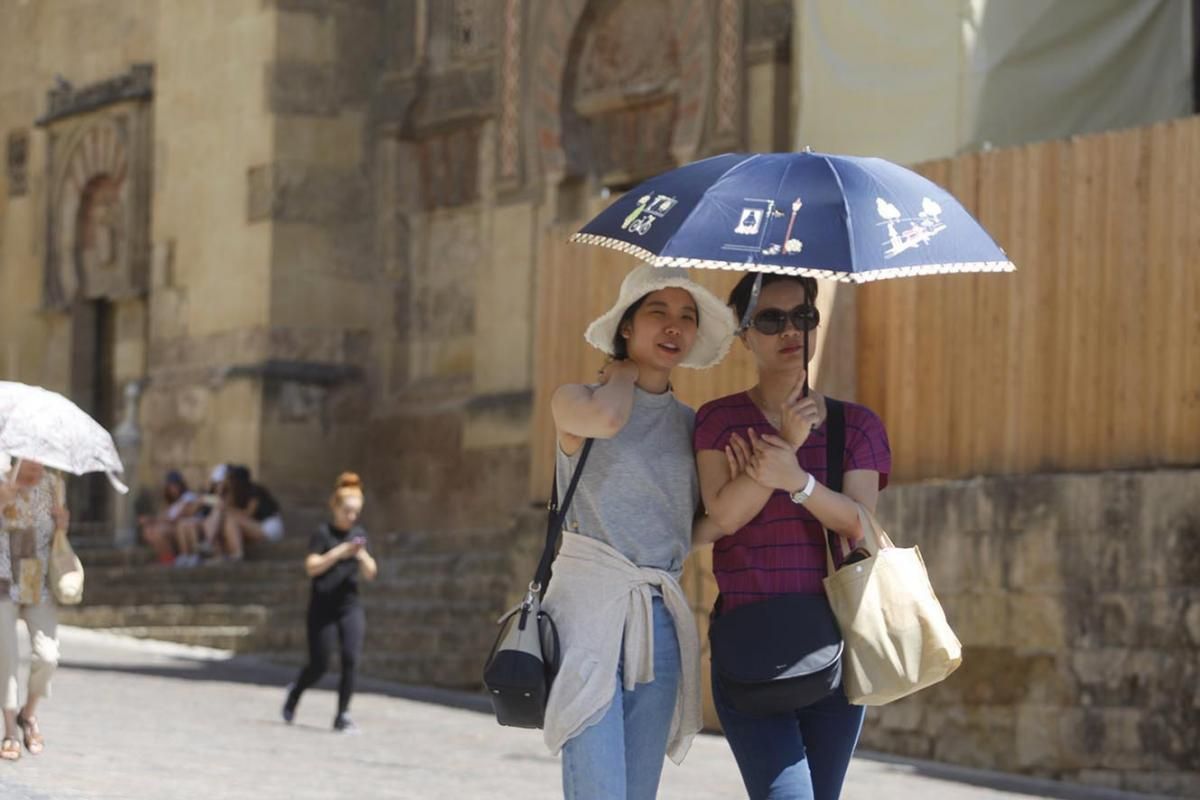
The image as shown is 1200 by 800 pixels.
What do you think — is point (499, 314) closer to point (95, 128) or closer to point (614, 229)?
point (95, 128)

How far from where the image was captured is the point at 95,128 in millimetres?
25656

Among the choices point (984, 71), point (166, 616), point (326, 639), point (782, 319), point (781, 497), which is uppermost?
point (984, 71)

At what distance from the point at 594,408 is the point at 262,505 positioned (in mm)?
15791

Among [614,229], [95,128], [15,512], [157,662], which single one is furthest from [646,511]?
[95,128]

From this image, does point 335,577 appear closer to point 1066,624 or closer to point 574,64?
point 1066,624

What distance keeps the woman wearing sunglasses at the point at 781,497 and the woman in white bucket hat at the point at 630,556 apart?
0.30 ft

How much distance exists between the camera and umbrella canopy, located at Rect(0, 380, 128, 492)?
985cm

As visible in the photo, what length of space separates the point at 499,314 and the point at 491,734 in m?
8.15

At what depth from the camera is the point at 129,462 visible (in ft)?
76.3

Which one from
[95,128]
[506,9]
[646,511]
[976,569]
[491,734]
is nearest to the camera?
[646,511]

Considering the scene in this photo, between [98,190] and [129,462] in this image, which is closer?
[129,462]

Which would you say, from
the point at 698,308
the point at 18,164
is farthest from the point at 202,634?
the point at 698,308

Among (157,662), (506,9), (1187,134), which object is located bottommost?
(157,662)

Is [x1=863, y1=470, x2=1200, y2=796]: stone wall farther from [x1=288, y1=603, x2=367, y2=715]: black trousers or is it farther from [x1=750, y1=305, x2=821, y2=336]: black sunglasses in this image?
[x1=750, y1=305, x2=821, y2=336]: black sunglasses
